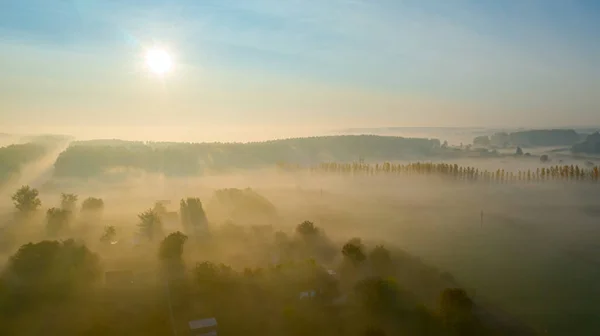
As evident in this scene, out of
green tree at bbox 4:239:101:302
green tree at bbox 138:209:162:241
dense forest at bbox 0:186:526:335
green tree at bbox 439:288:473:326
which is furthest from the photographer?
green tree at bbox 138:209:162:241

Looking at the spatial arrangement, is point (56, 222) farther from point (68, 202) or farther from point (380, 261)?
point (380, 261)

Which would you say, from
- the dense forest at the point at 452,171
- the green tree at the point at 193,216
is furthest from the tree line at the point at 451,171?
the green tree at the point at 193,216

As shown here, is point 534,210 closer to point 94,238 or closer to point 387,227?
point 387,227

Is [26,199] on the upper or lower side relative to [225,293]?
upper

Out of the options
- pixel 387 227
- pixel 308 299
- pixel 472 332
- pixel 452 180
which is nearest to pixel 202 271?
pixel 308 299

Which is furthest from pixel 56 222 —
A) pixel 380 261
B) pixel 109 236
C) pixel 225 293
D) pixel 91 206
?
pixel 380 261

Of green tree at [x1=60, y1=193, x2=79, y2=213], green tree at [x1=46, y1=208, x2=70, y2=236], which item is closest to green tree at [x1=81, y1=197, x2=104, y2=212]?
green tree at [x1=60, y1=193, x2=79, y2=213]

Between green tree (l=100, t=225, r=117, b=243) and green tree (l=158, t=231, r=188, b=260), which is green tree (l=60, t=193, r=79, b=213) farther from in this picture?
green tree (l=158, t=231, r=188, b=260)
